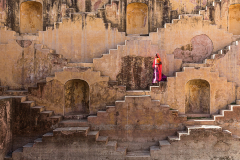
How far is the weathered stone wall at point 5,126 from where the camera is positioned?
8094 mm

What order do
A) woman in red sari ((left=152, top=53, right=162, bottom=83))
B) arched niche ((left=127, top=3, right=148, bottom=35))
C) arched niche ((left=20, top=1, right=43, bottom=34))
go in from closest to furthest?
Result: woman in red sari ((left=152, top=53, right=162, bottom=83)) < arched niche ((left=127, top=3, right=148, bottom=35)) < arched niche ((left=20, top=1, right=43, bottom=34))

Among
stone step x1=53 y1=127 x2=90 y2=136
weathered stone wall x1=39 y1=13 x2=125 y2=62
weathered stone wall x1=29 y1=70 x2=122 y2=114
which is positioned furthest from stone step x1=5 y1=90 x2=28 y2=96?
weathered stone wall x1=39 y1=13 x2=125 y2=62

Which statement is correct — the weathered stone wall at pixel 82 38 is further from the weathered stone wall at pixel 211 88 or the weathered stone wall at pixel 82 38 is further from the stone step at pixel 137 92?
the weathered stone wall at pixel 211 88

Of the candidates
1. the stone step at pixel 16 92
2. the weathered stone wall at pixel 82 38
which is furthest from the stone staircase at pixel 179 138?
the stone step at pixel 16 92

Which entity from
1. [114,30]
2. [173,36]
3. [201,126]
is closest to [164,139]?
[201,126]

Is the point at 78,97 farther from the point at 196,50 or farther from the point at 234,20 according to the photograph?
the point at 234,20

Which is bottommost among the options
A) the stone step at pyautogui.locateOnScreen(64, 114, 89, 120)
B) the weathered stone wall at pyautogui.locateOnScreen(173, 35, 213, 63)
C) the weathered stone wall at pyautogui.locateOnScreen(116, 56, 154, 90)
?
the stone step at pyautogui.locateOnScreen(64, 114, 89, 120)

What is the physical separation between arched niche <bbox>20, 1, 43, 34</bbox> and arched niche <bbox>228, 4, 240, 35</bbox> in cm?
1447

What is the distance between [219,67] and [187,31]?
3127mm

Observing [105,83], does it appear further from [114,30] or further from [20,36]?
[20,36]

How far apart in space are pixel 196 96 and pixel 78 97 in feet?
23.0

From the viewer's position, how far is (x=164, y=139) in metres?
9.38

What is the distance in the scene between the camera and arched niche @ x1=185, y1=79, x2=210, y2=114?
10602mm

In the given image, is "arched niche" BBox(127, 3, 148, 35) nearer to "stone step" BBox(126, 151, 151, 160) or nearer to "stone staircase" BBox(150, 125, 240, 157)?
"stone staircase" BBox(150, 125, 240, 157)
